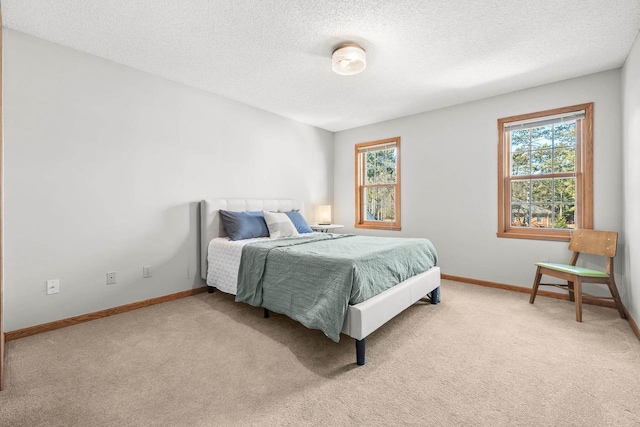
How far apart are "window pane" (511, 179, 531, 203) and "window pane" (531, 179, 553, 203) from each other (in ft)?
0.20

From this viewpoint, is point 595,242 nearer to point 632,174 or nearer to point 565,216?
point 565,216

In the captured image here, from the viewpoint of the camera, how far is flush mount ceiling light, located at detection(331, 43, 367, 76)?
2475mm

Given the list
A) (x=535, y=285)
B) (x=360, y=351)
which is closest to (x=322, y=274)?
(x=360, y=351)

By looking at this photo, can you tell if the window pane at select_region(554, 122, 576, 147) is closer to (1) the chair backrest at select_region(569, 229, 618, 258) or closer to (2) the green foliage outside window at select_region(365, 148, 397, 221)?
(1) the chair backrest at select_region(569, 229, 618, 258)

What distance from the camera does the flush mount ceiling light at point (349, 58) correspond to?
8.12 ft

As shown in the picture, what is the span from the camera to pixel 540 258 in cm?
339

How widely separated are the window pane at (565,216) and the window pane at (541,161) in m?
0.46

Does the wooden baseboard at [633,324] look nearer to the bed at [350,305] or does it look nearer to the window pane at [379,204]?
the bed at [350,305]

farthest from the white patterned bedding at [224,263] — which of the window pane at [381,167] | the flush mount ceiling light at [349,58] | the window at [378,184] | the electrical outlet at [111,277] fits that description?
the window pane at [381,167]

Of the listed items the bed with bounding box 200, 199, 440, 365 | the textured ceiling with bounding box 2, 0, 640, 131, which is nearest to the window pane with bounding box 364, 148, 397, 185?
the textured ceiling with bounding box 2, 0, 640, 131

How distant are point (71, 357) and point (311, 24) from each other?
10.0 ft

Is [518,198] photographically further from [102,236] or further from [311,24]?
[102,236]

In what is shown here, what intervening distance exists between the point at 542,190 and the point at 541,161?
0.36 metres

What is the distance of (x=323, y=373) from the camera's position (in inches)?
71.3
